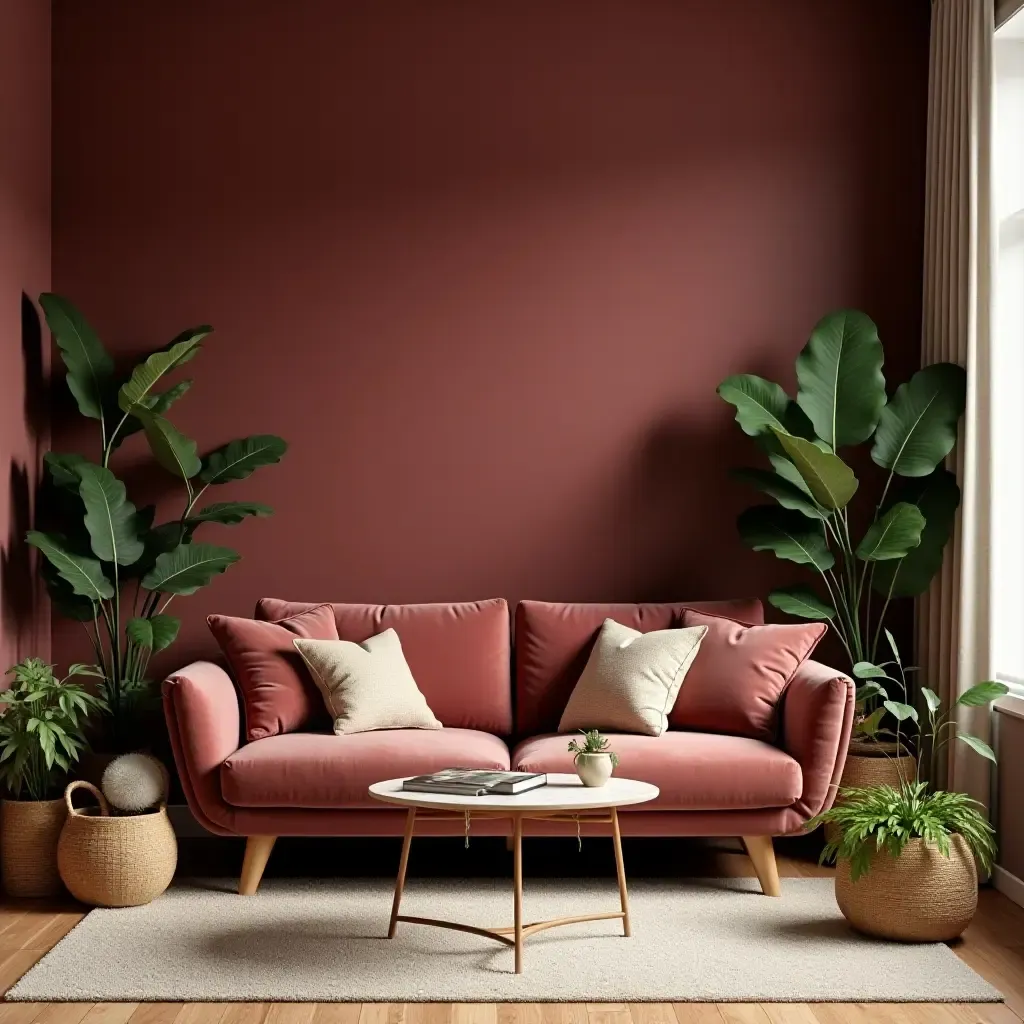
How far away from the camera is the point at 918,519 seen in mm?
4223

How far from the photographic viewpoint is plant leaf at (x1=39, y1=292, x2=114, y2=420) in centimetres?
445

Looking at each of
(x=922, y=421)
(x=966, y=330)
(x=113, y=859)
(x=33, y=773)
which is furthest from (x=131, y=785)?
(x=966, y=330)

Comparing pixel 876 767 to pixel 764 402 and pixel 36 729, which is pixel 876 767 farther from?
pixel 36 729

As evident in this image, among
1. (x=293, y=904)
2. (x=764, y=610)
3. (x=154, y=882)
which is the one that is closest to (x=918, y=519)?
(x=764, y=610)

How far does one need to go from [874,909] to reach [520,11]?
349 cm

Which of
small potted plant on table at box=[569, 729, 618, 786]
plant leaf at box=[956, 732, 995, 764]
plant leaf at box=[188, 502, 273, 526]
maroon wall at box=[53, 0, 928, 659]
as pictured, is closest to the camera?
small potted plant on table at box=[569, 729, 618, 786]

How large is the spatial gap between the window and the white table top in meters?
1.70

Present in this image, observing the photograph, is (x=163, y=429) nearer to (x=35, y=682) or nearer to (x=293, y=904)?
(x=35, y=682)

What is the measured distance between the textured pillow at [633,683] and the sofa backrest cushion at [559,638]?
0.48ft

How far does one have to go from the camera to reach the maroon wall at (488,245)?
480 centimetres

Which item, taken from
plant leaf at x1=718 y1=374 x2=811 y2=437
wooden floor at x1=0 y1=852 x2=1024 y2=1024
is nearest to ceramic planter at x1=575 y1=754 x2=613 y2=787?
wooden floor at x1=0 y1=852 x2=1024 y2=1024

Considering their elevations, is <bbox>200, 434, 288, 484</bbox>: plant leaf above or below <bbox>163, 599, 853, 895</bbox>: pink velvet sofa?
above

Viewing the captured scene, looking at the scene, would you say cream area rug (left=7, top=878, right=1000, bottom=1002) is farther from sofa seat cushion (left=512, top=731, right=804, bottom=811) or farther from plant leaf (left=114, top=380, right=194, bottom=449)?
plant leaf (left=114, top=380, right=194, bottom=449)

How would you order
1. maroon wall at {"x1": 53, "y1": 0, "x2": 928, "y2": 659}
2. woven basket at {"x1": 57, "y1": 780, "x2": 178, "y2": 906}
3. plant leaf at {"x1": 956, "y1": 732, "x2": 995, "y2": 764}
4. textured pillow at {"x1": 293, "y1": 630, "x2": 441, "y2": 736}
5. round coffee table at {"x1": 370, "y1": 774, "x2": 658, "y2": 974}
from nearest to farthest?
1. round coffee table at {"x1": 370, "y1": 774, "x2": 658, "y2": 974}
2. woven basket at {"x1": 57, "y1": 780, "x2": 178, "y2": 906}
3. plant leaf at {"x1": 956, "y1": 732, "x2": 995, "y2": 764}
4. textured pillow at {"x1": 293, "y1": 630, "x2": 441, "y2": 736}
5. maroon wall at {"x1": 53, "y1": 0, "x2": 928, "y2": 659}
